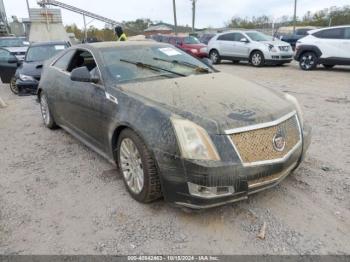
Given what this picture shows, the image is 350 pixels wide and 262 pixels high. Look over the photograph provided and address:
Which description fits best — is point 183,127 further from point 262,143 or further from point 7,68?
point 7,68

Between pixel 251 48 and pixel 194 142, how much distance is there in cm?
1375

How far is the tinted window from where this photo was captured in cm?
1218

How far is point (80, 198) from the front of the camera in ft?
11.4

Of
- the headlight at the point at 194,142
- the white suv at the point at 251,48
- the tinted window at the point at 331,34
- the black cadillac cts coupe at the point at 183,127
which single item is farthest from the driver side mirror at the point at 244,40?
the headlight at the point at 194,142

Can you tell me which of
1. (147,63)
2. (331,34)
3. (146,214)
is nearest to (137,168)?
(146,214)

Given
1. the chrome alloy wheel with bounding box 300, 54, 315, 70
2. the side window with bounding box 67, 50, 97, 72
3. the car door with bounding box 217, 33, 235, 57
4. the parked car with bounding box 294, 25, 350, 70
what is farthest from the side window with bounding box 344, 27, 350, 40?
the side window with bounding box 67, 50, 97, 72

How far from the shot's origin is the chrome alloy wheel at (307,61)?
521 inches

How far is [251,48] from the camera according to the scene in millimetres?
15453

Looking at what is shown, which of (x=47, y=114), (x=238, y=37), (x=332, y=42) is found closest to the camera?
(x=47, y=114)

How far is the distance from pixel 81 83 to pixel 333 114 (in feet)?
15.6

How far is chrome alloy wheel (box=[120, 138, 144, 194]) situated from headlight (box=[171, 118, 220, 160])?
1.88 ft

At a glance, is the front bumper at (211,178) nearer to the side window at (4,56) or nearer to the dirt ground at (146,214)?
the dirt ground at (146,214)

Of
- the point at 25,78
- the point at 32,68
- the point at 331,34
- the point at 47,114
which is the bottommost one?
the point at 47,114

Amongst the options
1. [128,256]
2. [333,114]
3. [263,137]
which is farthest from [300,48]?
[128,256]
